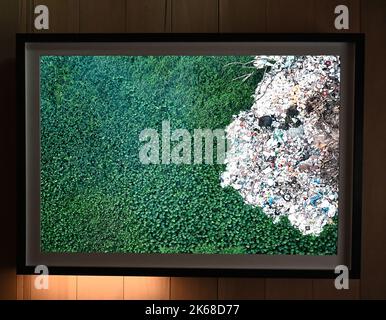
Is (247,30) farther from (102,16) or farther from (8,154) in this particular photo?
(8,154)

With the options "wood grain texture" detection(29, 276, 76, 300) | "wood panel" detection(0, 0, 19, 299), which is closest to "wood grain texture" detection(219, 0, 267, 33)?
"wood panel" detection(0, 0, 19, 299)

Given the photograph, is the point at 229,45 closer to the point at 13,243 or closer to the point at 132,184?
the point at 132,184

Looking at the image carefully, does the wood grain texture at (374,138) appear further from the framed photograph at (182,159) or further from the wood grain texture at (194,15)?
the wood grain texture at (194,15)

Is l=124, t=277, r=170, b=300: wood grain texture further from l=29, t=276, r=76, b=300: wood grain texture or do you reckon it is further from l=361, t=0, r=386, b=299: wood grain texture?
l=361, t=0, r=386, b=299: wood grain texture

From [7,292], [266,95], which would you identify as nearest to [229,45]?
[266,95]

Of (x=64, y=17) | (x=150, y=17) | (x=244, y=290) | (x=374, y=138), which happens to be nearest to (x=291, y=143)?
(x=374, y=138)

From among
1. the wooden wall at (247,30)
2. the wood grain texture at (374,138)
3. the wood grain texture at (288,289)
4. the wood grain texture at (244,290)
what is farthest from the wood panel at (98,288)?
the wood grain texture at (374,138)
